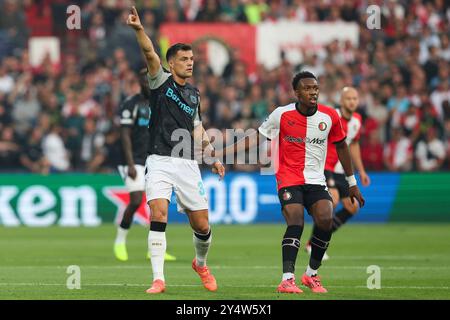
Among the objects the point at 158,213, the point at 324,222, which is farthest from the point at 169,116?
the point at 324,222

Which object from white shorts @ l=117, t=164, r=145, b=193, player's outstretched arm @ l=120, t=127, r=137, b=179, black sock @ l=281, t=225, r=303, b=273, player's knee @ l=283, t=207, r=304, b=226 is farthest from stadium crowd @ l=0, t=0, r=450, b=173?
black sock @ l=281, t=225, r=303, b=273

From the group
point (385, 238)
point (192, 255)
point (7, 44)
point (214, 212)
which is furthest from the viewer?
point (7, 44)

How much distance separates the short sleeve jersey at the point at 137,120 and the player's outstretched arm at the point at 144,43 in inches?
188

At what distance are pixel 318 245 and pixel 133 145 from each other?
18.0 ft

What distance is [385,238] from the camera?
21156mm

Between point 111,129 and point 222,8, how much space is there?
18.0 ft

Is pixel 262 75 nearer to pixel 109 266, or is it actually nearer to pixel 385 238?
pixel 385 238

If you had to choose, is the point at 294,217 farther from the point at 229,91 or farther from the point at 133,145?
the point at 229,91

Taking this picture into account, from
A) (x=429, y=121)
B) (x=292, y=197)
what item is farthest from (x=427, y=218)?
(x=292, y=197)

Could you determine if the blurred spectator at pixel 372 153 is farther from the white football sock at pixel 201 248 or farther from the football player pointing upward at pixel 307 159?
the white football sock at pixel 201 248

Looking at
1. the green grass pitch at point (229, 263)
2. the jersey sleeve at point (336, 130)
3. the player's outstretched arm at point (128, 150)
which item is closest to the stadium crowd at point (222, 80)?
the green grass pitch at point (229, 263)

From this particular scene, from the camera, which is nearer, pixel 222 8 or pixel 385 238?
pixel 385 238

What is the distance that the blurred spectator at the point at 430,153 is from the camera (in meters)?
25.5

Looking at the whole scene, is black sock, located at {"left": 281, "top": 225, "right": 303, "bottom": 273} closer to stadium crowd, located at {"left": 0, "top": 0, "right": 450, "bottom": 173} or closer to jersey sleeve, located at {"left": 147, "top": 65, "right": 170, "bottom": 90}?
jersey sleeve, located at {"left": 147, "top": 65, "right": 170, "bottom": 90}
